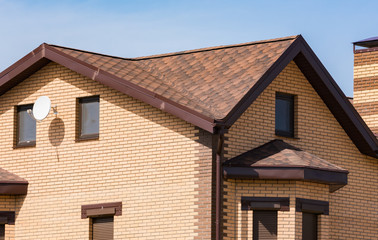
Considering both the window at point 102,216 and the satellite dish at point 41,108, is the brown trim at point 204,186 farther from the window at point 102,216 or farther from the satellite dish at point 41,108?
the satellite dish at point 41,108

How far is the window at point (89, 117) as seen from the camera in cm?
2742

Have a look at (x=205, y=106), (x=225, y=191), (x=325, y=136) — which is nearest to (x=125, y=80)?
(x=205, y=106)

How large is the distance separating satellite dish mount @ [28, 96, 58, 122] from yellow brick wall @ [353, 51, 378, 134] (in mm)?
11473

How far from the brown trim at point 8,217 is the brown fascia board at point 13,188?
61cm

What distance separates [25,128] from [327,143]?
27.6 feet

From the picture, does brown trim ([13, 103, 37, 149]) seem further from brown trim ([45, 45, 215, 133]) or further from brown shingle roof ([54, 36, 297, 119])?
brown shingle roof ([54, 36, 297, 119])

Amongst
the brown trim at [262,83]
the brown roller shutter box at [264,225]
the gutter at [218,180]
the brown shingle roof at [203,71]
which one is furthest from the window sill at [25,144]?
the brown roller shutter box at [264,225]

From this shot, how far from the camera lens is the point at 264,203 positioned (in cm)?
2558

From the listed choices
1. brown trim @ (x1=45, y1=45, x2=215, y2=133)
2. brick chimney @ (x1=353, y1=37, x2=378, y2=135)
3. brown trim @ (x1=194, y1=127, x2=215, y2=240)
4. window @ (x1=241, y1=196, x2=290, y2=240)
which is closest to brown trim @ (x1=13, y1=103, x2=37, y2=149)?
brown trim @ (x1=45, y1=45, x2=215, y2=133)

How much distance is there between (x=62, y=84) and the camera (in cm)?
2806

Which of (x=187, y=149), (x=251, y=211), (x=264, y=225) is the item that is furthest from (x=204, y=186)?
(x=264, y=225)

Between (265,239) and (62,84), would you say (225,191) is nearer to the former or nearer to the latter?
(265,239)

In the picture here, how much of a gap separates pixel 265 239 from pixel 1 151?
8058mm

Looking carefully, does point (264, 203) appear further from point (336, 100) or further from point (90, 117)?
point (90, 117)
